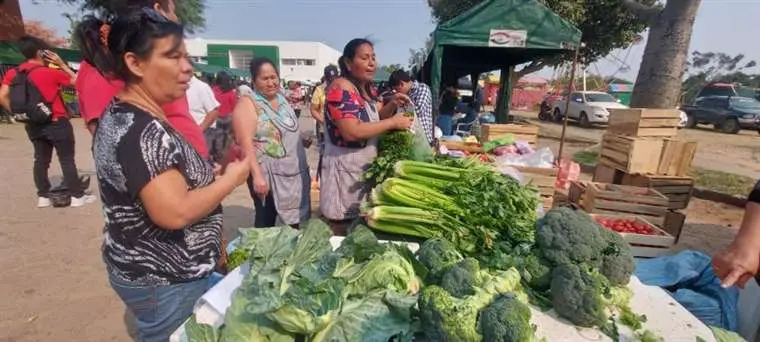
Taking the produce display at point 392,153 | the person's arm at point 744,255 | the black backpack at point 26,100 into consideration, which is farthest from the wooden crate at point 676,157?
the black backpack at point 26,100

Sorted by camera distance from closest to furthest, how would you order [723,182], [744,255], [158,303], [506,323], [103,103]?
[506,323], [158,303], [744,255], [103,103], [723,182]

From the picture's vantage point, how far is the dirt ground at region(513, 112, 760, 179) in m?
9.88

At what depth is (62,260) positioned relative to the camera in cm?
371

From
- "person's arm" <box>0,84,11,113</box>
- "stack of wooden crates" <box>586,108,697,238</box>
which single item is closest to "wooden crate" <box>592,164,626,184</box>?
"stack of wooden crates" <box>586,108,697,238</box>

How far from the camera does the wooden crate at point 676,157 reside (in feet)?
15.9

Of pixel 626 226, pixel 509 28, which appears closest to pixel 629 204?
pixel 626 226

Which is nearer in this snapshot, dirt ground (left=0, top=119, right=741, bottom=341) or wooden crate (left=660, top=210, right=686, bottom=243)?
dirt ground (left=0, top=119, right=741, bottom=341)

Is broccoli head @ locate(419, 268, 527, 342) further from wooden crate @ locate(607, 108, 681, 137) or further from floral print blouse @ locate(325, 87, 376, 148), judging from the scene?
wooden crate @ locate(607, 108, 681, 137)

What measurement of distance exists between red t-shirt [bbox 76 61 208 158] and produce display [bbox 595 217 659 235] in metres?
3.59

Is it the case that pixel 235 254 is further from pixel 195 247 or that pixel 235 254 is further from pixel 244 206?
pixel 244 206

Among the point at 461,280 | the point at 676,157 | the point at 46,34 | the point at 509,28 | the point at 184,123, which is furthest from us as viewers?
the point at 46,34

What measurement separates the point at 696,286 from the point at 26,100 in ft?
22.4

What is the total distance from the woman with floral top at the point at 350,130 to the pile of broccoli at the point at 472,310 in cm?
128

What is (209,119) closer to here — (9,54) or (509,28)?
(509,28)
